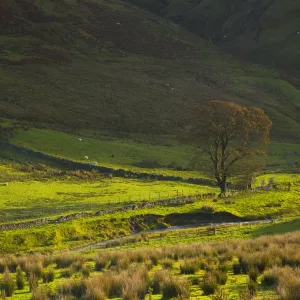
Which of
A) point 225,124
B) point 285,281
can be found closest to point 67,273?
point 285,281

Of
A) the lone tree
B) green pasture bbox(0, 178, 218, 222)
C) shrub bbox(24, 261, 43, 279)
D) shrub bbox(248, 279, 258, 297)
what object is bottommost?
shrub bbox(24, 261, 43, 279)

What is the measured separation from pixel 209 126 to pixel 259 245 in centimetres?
3319

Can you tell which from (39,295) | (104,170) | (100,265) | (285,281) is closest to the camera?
(285,281)

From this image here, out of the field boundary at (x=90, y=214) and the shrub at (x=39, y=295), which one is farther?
the field boundary at (x=90, y=214)

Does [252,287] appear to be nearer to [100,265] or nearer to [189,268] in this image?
[189,268]

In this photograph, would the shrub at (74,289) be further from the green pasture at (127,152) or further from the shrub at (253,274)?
the green pasture at (127,152)

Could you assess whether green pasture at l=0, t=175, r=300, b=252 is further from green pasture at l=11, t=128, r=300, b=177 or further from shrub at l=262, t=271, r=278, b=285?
shrub at l=262, t=271, r=278, b=285

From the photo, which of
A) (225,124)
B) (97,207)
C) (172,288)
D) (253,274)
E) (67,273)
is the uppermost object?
(225,124)

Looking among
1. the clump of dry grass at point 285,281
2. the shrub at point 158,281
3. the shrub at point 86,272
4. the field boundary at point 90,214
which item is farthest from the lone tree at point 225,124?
the shrub at point 158,281

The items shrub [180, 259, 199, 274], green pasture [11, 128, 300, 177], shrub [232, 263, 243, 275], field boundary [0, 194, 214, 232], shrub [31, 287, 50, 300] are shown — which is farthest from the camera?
green pasture [11, 128, 300, 177]

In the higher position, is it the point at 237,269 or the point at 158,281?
the point at 158,281

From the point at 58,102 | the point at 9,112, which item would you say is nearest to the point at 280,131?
the point at 58,102

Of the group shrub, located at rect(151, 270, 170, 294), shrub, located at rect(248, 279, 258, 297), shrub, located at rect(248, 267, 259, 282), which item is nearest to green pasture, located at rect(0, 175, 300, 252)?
shrub, located at rect(248, 267, 259, 282)

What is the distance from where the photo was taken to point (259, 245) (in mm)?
23516
